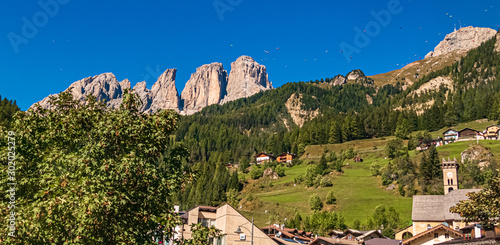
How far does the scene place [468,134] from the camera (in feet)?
561

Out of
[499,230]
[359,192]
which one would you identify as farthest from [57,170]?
[359,192]

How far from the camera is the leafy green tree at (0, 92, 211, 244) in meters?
19.4

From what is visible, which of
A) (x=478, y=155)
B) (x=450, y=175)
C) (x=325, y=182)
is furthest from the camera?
(x=325, y=182)

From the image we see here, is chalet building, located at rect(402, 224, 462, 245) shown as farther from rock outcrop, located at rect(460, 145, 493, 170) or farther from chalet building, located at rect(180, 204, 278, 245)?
rock outcrop, located at rect(460, 145, 493, 170)

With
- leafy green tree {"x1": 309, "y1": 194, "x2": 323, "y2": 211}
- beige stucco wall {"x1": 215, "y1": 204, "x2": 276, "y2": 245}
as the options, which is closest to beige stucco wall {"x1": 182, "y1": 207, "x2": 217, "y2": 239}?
beige stucco wall {"x1": 215, "y1": 204, "x2": 276, "y2": 245}

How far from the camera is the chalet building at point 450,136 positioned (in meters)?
171

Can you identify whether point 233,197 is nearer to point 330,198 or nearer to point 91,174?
point 330,198

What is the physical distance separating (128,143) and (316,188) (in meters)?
124

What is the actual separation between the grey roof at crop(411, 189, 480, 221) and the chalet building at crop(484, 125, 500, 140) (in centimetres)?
9349

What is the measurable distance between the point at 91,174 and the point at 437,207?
74.1 m

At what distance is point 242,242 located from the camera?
47.1 m

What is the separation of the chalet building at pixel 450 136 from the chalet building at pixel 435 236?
4618 inches

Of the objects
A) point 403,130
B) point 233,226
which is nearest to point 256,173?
point 403,130

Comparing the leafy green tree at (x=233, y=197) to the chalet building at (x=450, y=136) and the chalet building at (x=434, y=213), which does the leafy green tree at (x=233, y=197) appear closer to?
the chalet building at (x=434, y=213)
